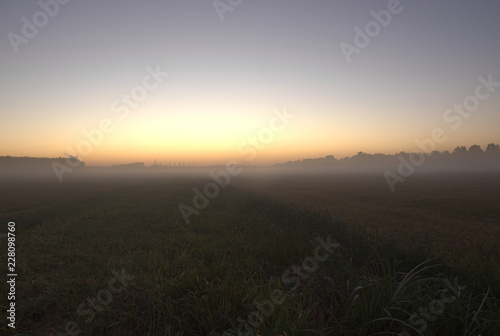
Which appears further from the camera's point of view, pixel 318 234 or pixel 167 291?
pixel 318 234

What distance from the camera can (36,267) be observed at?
5.29m

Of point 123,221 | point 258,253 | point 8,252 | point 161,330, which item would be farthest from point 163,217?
point 161,330

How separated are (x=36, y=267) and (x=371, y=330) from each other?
712 centimetres

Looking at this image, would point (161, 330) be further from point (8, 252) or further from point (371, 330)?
point (8, 252)

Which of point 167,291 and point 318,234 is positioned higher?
point 167,291
